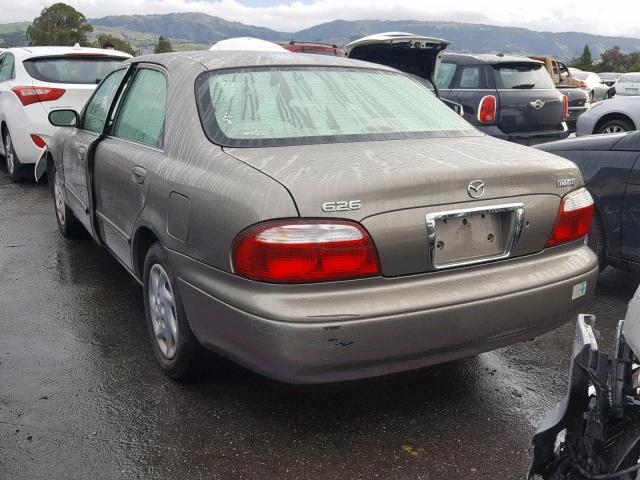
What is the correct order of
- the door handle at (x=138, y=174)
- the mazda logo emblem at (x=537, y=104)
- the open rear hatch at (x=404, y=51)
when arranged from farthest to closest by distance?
the mazda logo emblem at (x=537, y=104)
the open rear hatch at (x=404, y=51)
the door handle at (x=138, y=174)

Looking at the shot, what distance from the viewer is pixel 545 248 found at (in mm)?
2850

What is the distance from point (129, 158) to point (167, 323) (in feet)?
3.03

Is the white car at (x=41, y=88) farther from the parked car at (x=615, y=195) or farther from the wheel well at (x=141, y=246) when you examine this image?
the parked car at (x=615, y=195)

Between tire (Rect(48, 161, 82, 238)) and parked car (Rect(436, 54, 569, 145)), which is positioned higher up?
parked car (Rect(436, 54, 569, 145))

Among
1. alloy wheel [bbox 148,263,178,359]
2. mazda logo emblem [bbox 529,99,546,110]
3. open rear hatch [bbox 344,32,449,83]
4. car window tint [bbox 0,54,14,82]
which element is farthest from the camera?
mazda logo emblem [bbox 529,99,546,110]

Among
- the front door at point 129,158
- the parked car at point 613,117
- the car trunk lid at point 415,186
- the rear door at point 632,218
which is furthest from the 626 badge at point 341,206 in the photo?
the parked car at point 613,117

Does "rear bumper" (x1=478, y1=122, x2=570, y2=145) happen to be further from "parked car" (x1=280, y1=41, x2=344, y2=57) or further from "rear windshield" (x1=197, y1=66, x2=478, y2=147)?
"parked car" (x1=280, y1=41, x2=344, y2=57)

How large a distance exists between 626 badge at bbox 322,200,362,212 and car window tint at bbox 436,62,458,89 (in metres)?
7.71

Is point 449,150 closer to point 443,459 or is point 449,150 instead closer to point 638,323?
point 443,459

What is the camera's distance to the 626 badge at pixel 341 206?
2388 mm

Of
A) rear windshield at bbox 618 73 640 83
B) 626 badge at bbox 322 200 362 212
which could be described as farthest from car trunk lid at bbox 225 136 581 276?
rear windshield at bbox 618 73 640 83

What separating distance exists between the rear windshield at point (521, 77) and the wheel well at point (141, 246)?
22.9ft

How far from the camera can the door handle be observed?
10.7ft

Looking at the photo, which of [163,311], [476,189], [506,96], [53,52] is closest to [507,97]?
[506,96]
